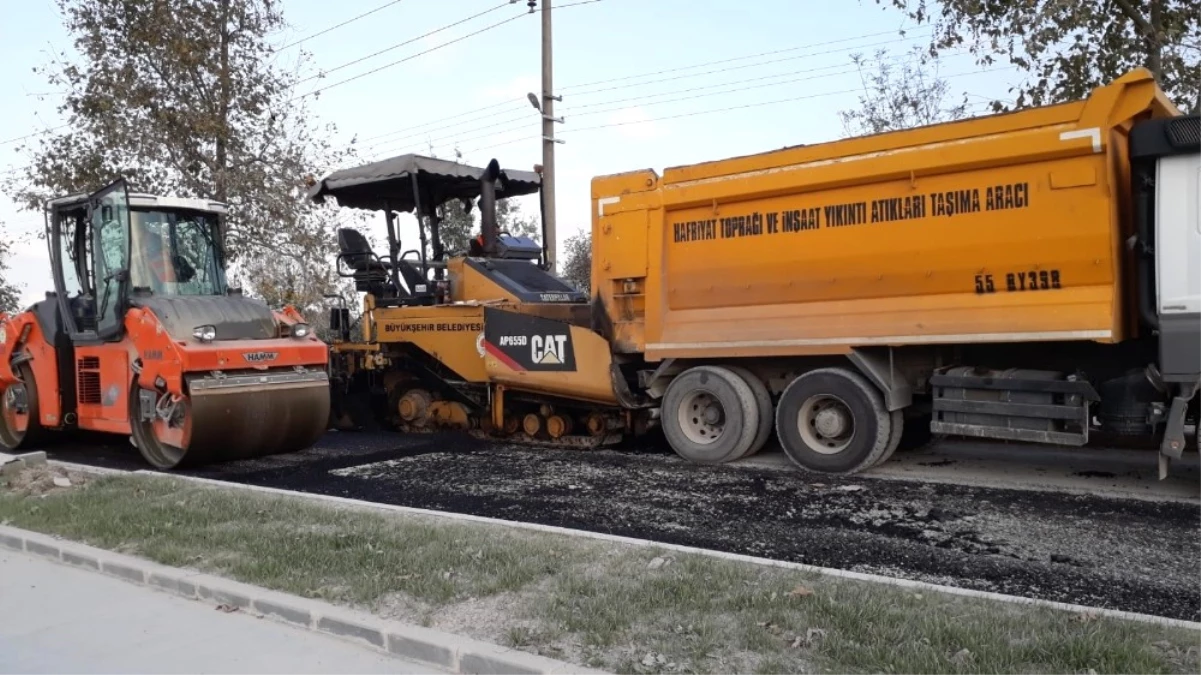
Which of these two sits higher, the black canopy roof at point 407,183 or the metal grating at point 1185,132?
the black canopy roof at point 407,183

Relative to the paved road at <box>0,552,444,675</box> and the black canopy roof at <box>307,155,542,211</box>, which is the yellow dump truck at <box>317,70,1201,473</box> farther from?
the paved road at <box>0,552,444,675</box>

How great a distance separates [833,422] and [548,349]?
3.12 meters

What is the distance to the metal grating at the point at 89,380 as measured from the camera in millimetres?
10258

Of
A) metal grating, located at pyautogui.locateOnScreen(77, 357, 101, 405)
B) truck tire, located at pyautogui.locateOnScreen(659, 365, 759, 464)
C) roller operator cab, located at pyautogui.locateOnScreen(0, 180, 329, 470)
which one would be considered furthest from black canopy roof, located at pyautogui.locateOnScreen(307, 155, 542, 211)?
truck tire, located at pyautogui.locateOnScreen(659, 365, 759, 464)

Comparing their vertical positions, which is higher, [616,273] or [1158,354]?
[616,273]

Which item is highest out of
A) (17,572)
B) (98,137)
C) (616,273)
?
(98,137)

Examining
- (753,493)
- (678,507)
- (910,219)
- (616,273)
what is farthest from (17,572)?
(910,219)

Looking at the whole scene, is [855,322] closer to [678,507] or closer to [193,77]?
[678,507]

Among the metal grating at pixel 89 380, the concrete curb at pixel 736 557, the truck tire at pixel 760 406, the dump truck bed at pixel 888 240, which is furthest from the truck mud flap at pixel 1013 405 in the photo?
the metal grating at pixel 89 380

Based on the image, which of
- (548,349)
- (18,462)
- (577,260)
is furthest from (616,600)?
(577,260)

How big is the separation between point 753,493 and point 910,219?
2586 millimetres

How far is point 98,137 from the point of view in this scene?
50.3 ft

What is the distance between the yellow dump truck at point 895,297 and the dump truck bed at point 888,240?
16mm

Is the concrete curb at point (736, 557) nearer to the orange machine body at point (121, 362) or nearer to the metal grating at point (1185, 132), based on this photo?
the orange machine body at point (121, 362)
